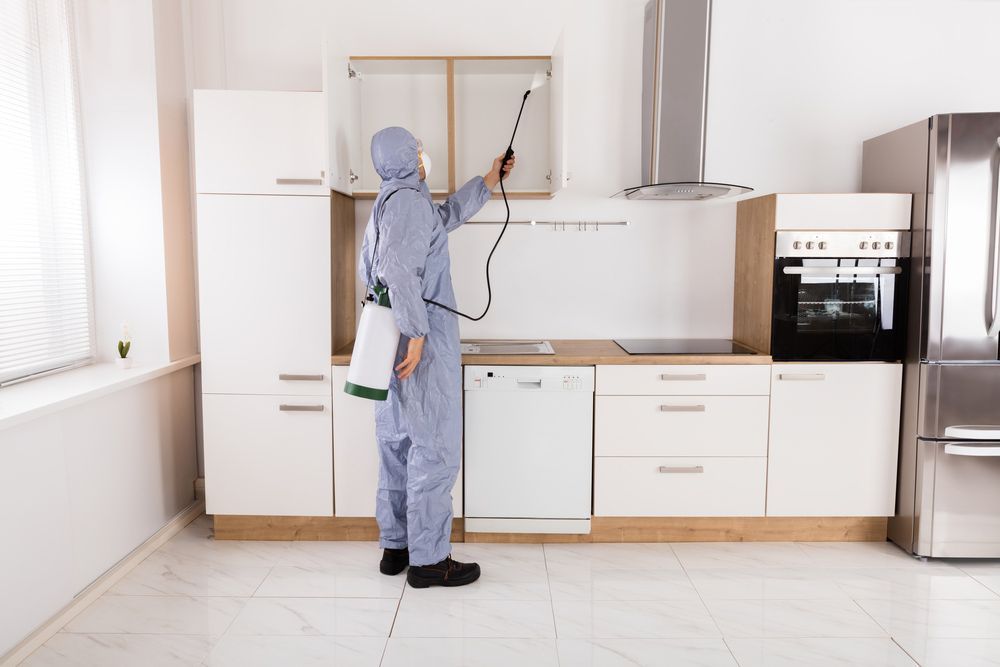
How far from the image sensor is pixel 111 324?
2941 mm

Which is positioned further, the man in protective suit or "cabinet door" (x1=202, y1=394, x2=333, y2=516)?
"cabinet door" (x1=202, y1=394, x2=333, y2=516)

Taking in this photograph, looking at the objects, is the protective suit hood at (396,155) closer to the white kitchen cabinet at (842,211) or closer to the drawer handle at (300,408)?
the drawer handle at (300,408)

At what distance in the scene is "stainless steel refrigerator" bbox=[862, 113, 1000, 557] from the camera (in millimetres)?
2609

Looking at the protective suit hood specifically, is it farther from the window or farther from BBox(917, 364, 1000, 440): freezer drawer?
BBox(917, 364, 1000, 440): freezer drawer

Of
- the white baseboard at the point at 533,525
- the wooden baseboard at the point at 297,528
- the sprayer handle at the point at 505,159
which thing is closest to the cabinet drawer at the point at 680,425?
the white baseboard at the point at 533,525

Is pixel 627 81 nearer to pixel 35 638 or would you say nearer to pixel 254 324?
pixel 254 324

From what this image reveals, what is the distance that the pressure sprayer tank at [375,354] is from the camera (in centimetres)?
235

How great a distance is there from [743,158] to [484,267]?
53.1 inches

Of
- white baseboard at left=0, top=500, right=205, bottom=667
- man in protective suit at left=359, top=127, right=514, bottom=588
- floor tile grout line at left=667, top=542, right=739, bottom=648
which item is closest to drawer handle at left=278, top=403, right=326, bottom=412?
man in protective suit at left=359, top=127, right=514, bottom=588

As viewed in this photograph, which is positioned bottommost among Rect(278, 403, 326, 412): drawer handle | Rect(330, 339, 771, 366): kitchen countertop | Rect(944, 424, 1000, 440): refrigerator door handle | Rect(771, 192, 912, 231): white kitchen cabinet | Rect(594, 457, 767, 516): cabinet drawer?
Rect(594, 457, 767, 516): cabinet drawer

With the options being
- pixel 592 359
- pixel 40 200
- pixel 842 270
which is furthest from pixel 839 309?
pixel 40 200

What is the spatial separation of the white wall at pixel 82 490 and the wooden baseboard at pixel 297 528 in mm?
299

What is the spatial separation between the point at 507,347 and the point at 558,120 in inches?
39.3

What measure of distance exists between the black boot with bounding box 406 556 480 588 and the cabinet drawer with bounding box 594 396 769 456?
73 cm
